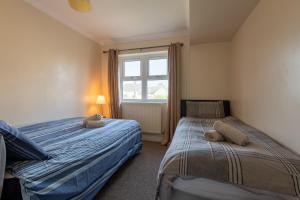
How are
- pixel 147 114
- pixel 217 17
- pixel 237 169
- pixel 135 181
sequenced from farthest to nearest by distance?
pixel 147 114, pixel 217 17, pixel 135 181, pixel 237 169

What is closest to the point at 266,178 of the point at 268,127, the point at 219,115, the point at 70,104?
the point at 268,127

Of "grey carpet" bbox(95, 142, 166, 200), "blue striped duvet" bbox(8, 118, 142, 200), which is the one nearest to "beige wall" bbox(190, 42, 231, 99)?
"grey carpet" bbox(95, 142, 166, 200)

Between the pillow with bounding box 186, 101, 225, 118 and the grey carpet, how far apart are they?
99 cm

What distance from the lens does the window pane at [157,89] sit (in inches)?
142

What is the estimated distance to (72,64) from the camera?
3125 mm

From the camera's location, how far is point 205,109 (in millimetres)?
2867

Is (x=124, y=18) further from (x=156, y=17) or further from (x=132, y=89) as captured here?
(x=132, y=89)

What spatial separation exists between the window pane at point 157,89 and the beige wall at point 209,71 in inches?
21.7

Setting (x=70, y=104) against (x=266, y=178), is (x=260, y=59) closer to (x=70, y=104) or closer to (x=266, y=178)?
(x=266, y=178)

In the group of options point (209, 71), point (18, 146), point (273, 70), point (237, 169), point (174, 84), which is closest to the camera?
point (237, 169)

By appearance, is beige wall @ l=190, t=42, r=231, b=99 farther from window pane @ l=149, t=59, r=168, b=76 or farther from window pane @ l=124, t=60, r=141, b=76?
window pane @ l=124, t=60, r=141, b=76

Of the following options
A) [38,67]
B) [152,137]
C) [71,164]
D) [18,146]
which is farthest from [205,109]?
[38,67]

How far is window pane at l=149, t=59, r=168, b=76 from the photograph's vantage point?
362 centimetres

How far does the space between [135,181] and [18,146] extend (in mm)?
1343
